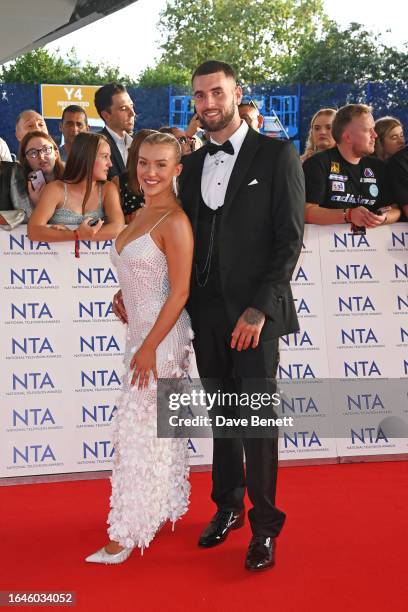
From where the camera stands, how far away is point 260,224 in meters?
3.27

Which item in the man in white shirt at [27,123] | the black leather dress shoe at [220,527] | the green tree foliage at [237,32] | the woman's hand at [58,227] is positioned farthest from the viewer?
the green tree foliage at [237,32]

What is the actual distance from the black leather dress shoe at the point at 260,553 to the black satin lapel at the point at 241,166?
132 cm

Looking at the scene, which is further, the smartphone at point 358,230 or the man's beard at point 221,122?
the smartphone at point 358,230

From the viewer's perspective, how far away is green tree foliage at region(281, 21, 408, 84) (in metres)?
24.9

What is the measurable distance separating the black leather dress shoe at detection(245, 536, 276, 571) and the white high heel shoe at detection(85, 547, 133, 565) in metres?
0.50

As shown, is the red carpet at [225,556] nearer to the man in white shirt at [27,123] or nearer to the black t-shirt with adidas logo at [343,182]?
the black t-shirt with adidas logo at [343,182]

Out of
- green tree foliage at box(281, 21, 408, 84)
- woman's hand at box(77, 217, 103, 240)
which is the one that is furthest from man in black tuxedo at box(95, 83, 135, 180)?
green tree foliage at box(281, 21, 408, 84)

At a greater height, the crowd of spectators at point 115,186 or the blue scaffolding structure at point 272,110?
the blue scaffolding structure at point 272,110

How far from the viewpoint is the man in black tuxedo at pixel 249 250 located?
10.5 feet

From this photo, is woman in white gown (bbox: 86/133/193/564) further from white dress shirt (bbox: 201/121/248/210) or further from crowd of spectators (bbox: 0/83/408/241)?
crowd of spectators (bbox: 0/83/408/241)

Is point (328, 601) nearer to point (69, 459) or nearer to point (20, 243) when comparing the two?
point (69, 459)

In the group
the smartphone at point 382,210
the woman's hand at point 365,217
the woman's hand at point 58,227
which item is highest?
the smartphone at point 382,210

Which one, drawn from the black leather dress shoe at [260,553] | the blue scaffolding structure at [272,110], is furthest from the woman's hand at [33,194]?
the blue scaffolding structure at [272,110]

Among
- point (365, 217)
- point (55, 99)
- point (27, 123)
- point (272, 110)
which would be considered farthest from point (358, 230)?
point (55, 99)
